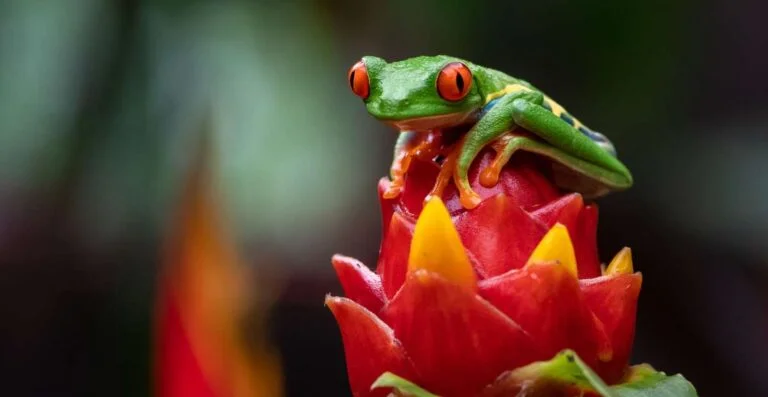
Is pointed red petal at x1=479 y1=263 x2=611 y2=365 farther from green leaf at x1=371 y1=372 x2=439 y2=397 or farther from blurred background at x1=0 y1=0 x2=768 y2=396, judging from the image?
blurred background at x1=0 y1=0 x2=768 y2=396

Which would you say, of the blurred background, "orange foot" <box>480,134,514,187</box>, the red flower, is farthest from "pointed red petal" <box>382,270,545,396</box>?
the blurred background

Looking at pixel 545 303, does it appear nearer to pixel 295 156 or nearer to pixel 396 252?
pixel 396 252

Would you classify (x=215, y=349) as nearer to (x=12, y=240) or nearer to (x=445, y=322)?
(x=12, y=240)

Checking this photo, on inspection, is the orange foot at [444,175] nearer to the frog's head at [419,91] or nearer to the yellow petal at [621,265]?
the frog's head at [419,91]

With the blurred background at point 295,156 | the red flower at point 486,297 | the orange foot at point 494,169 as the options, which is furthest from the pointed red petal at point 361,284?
the blurred background at point 295,156

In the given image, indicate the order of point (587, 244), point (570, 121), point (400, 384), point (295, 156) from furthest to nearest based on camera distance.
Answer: point (295, 156) < point (570, 121) < point (587, 244) < point (400, 384)

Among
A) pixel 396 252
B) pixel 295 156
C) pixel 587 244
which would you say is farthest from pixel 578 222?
pixel 295 156
